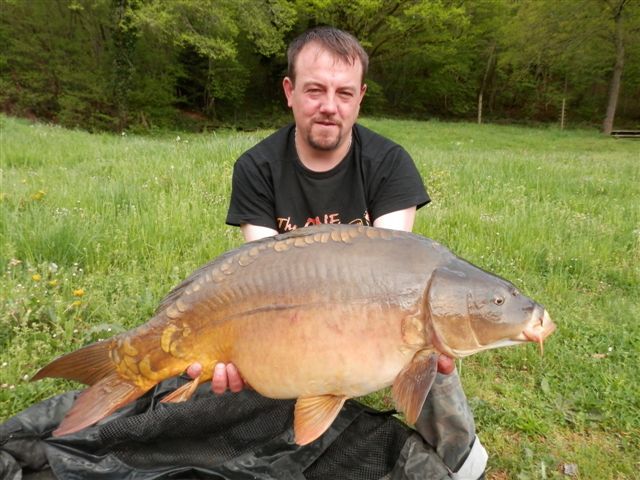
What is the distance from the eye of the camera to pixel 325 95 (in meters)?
1.97

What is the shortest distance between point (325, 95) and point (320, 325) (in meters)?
0.97

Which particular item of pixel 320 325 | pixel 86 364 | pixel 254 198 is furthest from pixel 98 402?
pixel 254 198

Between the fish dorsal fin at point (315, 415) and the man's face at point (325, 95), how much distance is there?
1016mm

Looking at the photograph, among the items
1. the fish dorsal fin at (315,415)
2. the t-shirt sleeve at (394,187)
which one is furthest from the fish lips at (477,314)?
the t-shirt sleeve at (394,187)

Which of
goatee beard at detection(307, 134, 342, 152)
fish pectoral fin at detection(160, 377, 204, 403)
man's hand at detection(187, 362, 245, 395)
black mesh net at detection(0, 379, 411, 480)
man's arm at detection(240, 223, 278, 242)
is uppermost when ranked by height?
goatee beard at detection(307, 134, 342, 152)

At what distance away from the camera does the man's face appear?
77.2 inches

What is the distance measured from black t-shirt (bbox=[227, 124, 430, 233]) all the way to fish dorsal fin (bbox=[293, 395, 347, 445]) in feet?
2.95

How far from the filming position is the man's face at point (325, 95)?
1960 millimetres

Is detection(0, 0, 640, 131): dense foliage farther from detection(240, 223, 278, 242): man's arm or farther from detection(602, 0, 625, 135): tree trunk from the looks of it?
detection(240, 223, 278, 242): man's arm

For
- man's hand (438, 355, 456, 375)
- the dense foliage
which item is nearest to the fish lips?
man's hand (438, 355, 456, 375)

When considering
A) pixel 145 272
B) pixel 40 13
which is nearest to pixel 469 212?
pixel 145 272

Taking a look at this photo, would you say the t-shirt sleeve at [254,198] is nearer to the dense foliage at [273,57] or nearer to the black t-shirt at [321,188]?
the black t-shirt at [321,188]

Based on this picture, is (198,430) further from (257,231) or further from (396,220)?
(396,220)

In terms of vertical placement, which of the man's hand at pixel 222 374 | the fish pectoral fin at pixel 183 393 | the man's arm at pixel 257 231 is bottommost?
the fish pectoral fin at pixel 183 393
